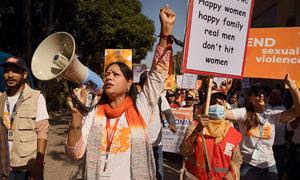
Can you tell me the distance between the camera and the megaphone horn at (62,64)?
2.43 metres

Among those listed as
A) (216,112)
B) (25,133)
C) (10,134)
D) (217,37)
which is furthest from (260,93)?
(10,134)

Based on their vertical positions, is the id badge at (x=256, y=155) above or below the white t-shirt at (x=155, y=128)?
below

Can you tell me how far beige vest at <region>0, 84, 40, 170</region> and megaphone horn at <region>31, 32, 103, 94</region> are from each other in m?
0.66

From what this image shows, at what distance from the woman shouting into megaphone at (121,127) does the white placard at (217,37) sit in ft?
1.15

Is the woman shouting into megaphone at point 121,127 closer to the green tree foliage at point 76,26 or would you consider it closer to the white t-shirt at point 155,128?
the white t-shirt at point 155,128

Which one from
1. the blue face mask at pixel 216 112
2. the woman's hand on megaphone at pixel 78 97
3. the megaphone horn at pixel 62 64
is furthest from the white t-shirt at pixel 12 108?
the blue face mask at pixel 216 112

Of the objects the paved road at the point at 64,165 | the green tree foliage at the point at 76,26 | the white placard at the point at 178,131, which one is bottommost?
the paved road at the point at 64,165

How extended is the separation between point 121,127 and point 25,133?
1.19 metres

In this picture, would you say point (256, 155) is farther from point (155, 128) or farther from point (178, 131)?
point (178, 131)

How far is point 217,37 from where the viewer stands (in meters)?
3.05

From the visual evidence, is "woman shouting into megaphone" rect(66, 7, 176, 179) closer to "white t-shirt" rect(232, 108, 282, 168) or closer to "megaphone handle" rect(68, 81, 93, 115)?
"megaphone handle" rect(68, 81, 93, 115)

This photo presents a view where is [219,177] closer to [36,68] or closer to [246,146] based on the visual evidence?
[246,146]

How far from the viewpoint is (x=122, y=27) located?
2094 centimetres

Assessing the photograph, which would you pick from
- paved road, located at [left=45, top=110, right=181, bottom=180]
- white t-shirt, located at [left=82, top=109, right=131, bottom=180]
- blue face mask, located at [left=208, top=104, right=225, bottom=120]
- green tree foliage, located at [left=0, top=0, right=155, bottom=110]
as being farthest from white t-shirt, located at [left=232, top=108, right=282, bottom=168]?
green tree foliage, located at [left=0, top=0, right=155, bottom=110]
